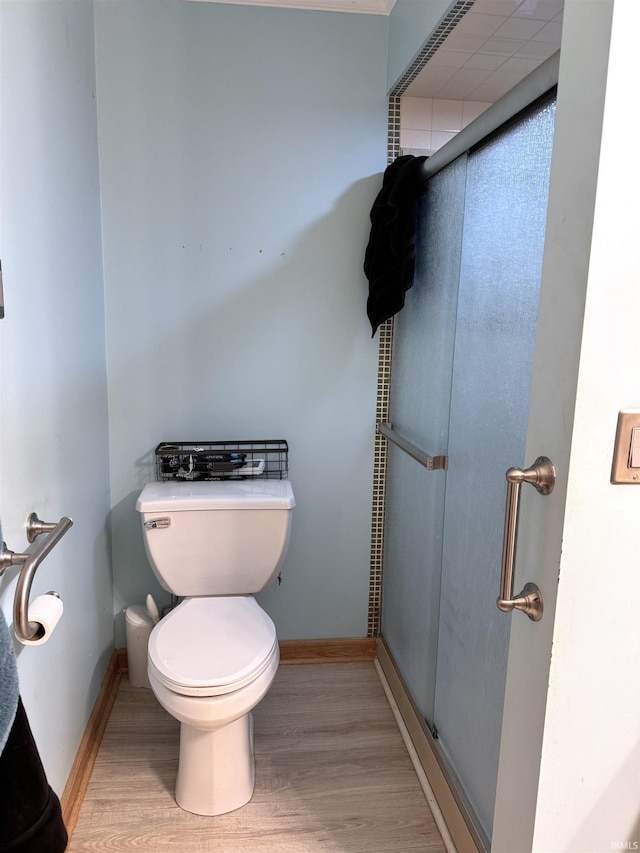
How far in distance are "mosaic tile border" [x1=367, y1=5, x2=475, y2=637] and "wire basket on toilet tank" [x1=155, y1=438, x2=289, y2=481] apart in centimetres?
38

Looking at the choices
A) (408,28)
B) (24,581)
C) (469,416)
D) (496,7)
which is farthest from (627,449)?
(408,28)

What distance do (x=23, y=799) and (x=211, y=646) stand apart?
2.37 ft

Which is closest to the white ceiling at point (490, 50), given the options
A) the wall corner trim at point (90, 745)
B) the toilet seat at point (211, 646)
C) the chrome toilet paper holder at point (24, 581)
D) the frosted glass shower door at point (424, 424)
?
the frosted glass shower door at point (424, 424)

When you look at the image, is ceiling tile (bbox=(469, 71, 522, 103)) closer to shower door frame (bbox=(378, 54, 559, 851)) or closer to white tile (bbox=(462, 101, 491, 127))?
white tile (bbox=(462, 101, 491, 127))

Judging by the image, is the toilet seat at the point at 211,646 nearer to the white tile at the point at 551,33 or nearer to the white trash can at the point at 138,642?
the white trash can at the point at 138,642

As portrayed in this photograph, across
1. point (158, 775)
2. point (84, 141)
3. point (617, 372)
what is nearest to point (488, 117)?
point (617, 372)

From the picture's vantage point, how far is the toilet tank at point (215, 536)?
77.0 inches

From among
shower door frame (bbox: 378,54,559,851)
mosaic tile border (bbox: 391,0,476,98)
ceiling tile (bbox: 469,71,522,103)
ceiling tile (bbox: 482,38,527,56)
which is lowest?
shower door frame (bbox: 378,54,559,851)

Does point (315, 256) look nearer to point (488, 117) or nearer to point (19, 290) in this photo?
point (488, 117)

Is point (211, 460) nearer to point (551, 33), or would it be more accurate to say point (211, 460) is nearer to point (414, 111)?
point (414, 111)

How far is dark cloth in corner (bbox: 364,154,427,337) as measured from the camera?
1.91m

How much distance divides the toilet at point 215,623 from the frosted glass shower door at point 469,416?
476mm

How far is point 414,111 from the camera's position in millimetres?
2148

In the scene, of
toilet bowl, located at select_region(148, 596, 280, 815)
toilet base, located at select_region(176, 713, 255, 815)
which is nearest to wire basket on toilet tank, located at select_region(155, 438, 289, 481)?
toilet bowl, located at select_region(148, 596, 280, 815)
